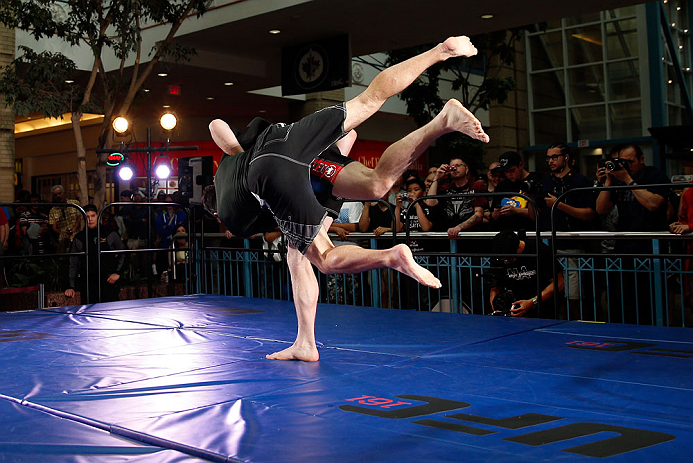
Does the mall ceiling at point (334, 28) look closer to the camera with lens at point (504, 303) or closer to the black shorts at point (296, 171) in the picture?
the camera with lens at point (504, 303)

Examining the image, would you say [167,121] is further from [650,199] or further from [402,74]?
[402,74]

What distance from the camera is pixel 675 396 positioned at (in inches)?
99.7

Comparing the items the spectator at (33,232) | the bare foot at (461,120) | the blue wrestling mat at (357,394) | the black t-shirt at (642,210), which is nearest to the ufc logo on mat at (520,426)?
the blue wrestling mat at (357,394)

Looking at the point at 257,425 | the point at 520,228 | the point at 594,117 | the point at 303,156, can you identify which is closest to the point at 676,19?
the point at 594,117

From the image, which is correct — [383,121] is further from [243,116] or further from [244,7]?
[244,7]

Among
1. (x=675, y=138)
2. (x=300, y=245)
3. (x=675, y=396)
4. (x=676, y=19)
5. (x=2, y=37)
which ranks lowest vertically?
(x=675, y=396)

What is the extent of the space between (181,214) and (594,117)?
1274cm

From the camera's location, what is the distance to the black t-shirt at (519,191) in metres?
5.36

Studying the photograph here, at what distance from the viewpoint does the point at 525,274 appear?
196 inches

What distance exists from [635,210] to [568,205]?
477mm

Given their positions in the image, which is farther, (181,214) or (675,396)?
(181,214)

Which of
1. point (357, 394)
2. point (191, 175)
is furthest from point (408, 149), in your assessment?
point (191, 175)

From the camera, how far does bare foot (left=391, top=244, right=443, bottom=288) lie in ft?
8.97

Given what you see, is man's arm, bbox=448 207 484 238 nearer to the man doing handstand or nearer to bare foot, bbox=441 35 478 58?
the man doing handstand
